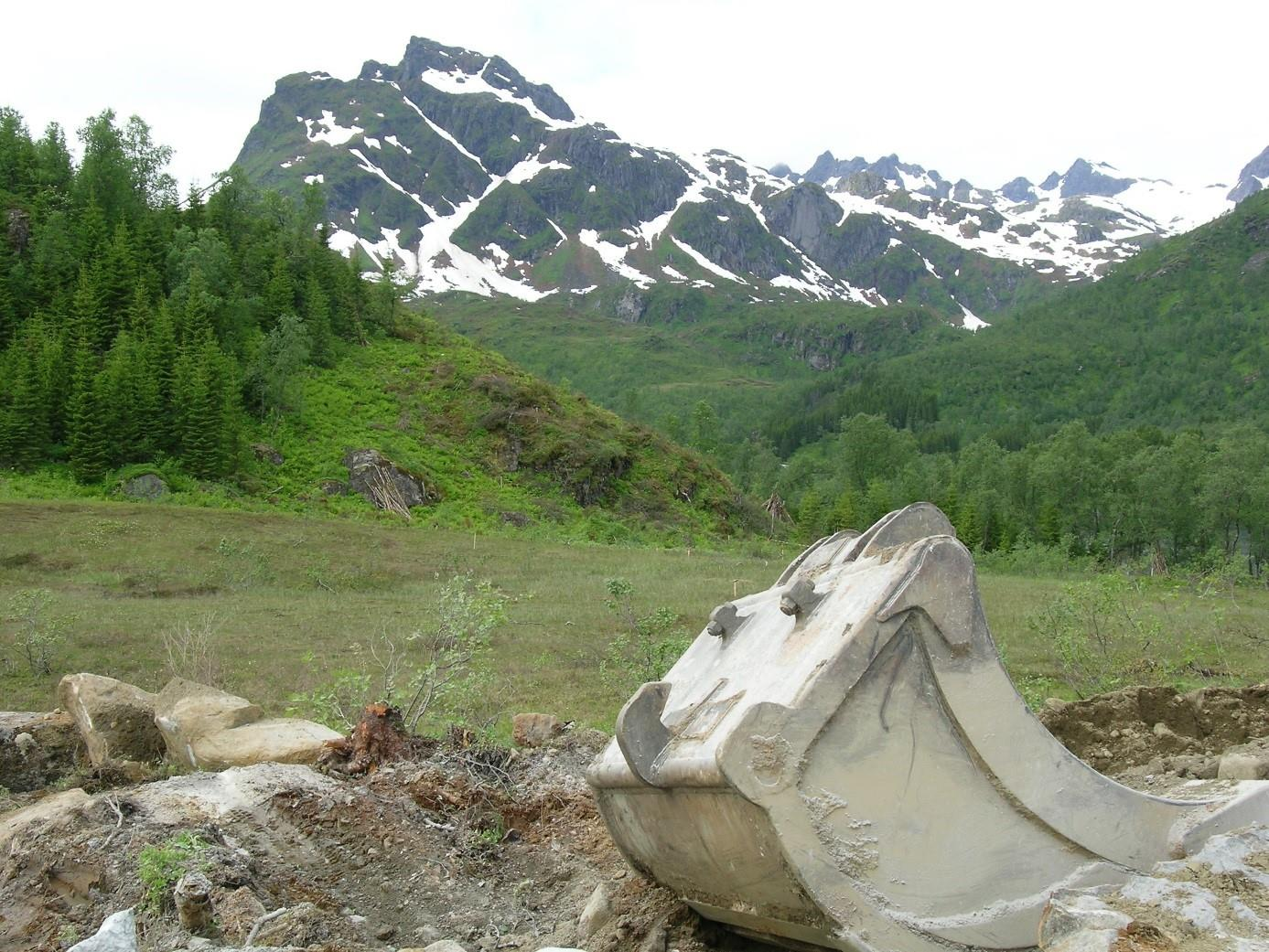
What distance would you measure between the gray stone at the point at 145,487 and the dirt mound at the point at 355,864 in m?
27.5

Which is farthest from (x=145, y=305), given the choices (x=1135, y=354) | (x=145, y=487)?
(x=1135, y=354)

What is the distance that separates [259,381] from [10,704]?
26.1 metres

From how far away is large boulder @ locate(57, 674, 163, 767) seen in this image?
8.16 m

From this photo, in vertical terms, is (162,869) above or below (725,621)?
below

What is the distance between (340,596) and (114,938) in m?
A: 19.4

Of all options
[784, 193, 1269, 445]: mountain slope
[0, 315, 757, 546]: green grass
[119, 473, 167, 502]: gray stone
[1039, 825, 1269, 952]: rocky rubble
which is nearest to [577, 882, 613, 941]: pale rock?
[1039, 825, 1269, 952]: rocky rubble

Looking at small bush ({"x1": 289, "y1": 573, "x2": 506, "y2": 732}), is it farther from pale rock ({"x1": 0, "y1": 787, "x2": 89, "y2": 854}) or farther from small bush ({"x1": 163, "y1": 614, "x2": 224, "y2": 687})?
pale rock ({"x1": 0, "y1": 787, "x2": 89, "y2": 854})

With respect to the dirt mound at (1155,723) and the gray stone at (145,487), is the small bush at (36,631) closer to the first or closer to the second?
the dirt mound at (1155,723)

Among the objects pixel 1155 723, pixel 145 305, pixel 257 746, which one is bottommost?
pixel 257 746

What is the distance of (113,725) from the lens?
8.23m

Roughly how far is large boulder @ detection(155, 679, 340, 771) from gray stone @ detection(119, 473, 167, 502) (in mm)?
25431

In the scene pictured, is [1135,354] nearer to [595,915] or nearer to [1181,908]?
[595,915]

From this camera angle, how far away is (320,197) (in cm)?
5338

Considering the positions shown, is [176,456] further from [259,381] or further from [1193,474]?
[1193,474]
